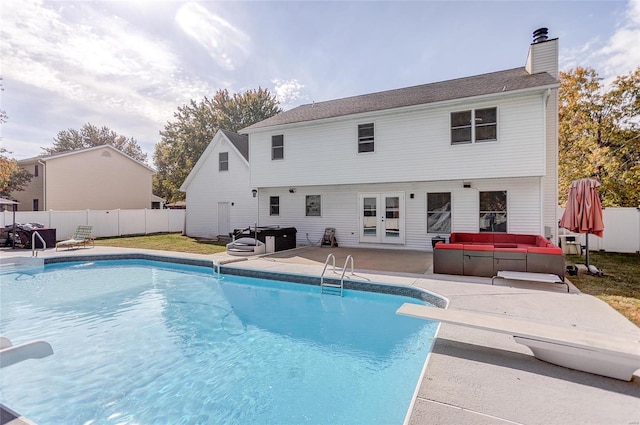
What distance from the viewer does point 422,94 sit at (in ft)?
39.9

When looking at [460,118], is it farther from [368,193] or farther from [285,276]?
[285,276]

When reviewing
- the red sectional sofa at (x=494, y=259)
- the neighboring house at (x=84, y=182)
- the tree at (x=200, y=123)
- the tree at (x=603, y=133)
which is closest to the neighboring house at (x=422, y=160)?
the red sectional sofa at (x=494, y=259)

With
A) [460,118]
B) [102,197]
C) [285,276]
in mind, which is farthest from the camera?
[102,197]

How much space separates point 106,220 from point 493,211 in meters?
20.5

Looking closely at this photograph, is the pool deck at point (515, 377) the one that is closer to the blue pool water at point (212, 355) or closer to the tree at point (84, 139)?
the blue pool water at point (212, 355)

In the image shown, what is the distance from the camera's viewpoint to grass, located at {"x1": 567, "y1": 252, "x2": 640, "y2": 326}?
547cm

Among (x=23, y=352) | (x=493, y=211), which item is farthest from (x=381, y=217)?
(x=23, y=352)

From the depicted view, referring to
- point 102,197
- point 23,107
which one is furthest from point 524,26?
point 102,197

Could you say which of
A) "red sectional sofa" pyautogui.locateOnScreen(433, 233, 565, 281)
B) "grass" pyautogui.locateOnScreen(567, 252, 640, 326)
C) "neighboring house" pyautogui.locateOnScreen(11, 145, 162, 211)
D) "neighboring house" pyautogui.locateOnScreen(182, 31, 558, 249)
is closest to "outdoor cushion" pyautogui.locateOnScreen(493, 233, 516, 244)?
"red sectional sofa" pyautogui.locateOnScreen(433, 233, 565, 281)

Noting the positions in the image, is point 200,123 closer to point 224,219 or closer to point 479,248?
point 224,219

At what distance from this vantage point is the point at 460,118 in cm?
1070

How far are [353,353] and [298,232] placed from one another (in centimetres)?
1025

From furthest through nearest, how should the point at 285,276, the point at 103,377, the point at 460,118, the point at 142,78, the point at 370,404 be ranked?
the point at 142,78 → the point at 460,118 → the point at 285,276 → the point at 103,377 → the point at 370,404

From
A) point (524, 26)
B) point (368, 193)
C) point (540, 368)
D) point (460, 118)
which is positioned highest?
point (524, 26)
